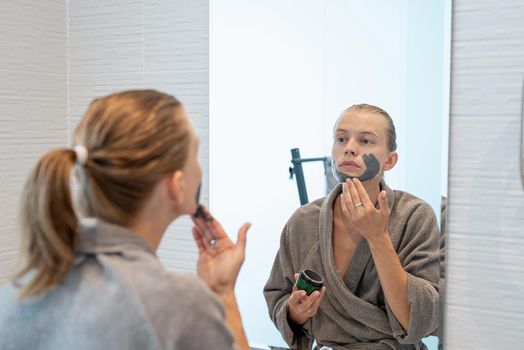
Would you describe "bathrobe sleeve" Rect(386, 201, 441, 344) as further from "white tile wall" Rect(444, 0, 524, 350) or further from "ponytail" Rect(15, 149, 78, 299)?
"ponytail" Rect(15, 149, 78, 299)

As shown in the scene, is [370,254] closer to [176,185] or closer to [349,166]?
[349,166]

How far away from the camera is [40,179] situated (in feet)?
2.71

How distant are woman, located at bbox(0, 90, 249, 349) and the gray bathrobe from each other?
415 mm

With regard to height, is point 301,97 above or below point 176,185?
above

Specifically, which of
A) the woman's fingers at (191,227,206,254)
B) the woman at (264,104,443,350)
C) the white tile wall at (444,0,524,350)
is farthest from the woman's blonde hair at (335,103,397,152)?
the woman's fingers at (191,227,206,254)

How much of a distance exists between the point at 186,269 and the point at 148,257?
0.68 m

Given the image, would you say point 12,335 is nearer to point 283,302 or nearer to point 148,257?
point 148,257

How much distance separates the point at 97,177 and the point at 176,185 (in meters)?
0.11

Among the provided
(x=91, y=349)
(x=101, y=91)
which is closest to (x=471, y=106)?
(x=91, y=349)

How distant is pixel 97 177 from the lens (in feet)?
2.75

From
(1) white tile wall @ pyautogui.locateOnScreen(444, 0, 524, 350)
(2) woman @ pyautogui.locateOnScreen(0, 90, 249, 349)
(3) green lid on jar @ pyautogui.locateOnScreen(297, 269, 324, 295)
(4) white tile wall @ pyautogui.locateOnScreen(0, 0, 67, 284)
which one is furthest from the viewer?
(4) white tile wall @ pyautogui.locateOnScreen(0, 0, 67, 284)

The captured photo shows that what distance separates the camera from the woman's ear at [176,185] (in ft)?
2.87

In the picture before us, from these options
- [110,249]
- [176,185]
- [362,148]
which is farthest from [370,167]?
[110,249]

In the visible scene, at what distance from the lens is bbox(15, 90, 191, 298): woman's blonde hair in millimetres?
814
